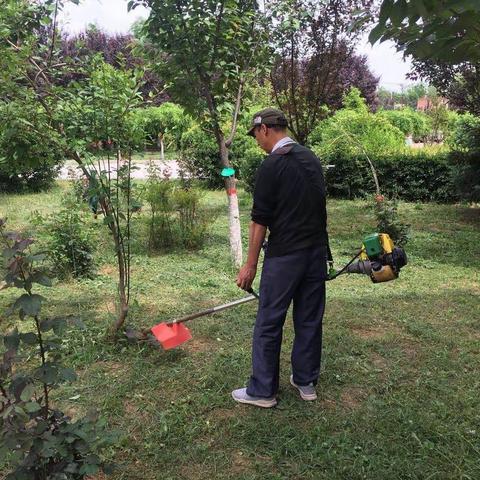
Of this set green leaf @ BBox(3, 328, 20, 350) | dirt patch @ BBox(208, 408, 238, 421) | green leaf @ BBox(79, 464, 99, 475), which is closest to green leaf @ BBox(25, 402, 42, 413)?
green leaf @ BBox(3, 328, 20, 350)

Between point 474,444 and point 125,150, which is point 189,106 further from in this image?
point 474,444

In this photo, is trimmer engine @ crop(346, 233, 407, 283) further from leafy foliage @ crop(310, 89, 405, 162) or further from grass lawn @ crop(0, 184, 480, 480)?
leafy foliage @ crop(310, 89, 405, 162)

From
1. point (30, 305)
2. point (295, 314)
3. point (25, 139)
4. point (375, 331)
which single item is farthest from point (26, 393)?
point (375, 331)

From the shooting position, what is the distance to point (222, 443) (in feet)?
8.82

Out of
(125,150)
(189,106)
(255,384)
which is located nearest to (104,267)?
(189,106)

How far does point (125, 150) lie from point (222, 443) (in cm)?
217

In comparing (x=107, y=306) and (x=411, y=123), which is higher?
(x=411, y=123)

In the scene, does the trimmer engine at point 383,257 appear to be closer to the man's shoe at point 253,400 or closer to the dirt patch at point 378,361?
the dirt patch at point 378,361

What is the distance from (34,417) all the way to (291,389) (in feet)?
5.78

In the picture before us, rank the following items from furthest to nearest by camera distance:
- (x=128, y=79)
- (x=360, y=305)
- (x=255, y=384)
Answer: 1. (x=360, y=305)
2. (x=128, y=79)
3. (x=255, y=384)

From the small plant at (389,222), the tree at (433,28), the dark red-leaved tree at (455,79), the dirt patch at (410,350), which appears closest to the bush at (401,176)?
the dark red-leaved tree at (455,79)

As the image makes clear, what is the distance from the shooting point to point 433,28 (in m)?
1.44

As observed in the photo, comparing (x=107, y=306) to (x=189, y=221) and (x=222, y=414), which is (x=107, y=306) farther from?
(x=189, y=221)

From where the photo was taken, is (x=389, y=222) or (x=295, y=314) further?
(x=389, y=222)
